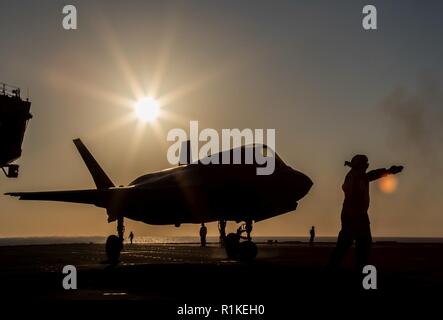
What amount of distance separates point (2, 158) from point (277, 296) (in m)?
52.0

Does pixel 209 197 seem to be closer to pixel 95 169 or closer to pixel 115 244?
pixel 115 244

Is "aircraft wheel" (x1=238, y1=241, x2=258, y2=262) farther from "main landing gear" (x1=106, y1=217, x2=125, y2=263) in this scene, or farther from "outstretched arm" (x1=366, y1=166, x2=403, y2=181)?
"outstretched arm" (x1=366, y1=166, x2=403, y2=181)

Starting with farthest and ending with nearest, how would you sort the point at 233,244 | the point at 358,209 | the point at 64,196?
the point at 64,196, the point at 233,244, the point at 358,209

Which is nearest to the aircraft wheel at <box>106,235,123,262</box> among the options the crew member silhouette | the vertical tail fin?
the vertical tail fin

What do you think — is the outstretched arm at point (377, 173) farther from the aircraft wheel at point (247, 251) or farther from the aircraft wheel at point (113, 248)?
A: the aircraft wheel at point (113, 248)

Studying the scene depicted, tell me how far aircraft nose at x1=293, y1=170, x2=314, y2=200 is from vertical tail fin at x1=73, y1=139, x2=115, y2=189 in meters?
14.0

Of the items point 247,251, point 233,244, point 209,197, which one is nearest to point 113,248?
point 233,244

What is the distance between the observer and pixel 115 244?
23.7 meters

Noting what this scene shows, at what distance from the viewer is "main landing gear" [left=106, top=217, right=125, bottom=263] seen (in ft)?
77.4

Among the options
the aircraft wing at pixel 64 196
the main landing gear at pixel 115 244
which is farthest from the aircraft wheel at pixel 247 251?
the aircraft wing at pixel 64 196

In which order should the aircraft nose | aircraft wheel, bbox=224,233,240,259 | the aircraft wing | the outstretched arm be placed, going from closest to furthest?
the outstretched arm < the aircraft nose < aircraft wheel, bbox=224,233,240,259 < the aircraft wing

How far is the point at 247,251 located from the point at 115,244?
5.88m

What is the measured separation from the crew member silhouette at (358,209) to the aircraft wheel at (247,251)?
274 inches
